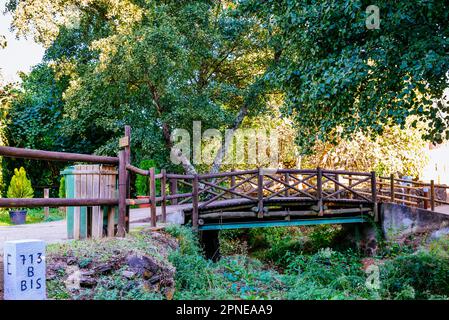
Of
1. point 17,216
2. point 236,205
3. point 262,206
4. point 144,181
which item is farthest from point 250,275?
point 144,181

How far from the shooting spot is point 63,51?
1745 cm

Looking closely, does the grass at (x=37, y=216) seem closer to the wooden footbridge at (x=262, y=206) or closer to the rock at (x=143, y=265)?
the wooden footbridge at (x=262, y=206)

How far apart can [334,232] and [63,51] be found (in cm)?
1224

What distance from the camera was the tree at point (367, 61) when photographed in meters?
7.92

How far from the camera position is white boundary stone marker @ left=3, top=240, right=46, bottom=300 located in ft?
13.0

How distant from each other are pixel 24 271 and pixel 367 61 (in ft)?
23.5

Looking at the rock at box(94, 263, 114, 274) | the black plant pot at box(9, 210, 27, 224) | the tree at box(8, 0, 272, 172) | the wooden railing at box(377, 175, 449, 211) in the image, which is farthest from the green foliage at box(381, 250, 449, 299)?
the black plant pot at box(9, 210, 27, 224)

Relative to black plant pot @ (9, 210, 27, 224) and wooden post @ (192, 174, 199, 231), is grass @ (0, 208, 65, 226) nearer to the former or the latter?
black plant pot @ (9, 210, 27, 224)

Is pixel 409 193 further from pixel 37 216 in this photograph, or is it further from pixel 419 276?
pixel 37 216

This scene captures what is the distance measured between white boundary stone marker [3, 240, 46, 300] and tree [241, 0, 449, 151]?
5866 millimetres

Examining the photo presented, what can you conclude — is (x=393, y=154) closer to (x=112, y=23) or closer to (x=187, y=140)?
(x=187, y=140)

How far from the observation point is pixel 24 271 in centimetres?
400

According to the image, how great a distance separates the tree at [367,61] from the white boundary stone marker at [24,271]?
19.2ft

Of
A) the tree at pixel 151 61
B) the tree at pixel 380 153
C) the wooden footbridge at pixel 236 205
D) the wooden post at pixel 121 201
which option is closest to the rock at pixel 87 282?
the wooden footbridge at pixel 236 205
